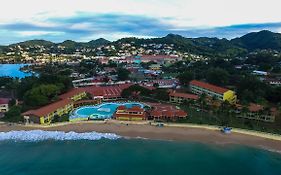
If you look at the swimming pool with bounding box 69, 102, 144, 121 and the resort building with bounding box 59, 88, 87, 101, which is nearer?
the swimming pool with bounding box 69, 102, 144, 121

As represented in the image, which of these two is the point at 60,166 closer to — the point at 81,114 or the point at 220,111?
the point at 81,114

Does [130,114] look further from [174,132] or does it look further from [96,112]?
[174,132]

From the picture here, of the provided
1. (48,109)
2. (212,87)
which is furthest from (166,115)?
(48,109)

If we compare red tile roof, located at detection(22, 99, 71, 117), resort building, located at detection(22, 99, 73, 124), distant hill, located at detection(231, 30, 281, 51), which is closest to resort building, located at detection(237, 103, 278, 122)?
resort building, located at detection(22, 99, 73, 124)

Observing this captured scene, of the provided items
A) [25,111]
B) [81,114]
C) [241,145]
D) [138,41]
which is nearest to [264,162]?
[241,145]

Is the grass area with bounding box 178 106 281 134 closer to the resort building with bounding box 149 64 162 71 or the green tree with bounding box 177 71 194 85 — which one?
the green tree with bounding box 177 71 194 85

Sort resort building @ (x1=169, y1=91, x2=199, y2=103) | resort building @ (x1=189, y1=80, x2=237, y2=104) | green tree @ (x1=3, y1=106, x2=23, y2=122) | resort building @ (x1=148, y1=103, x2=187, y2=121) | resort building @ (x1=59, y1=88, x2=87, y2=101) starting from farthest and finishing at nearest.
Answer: resort building @ (x1=59, y1=88, x2=87, y2=101) → resort building @ (x1=169, y1=91, x2=199, y2=103) → resort building @ (x1=189, y1=80, x2=237, y2=104) → green tree @ (x1=3, y1=106, x2=23, y2=122) → resort building @ (x1=148, y1=103, x2=187, y2=121)
